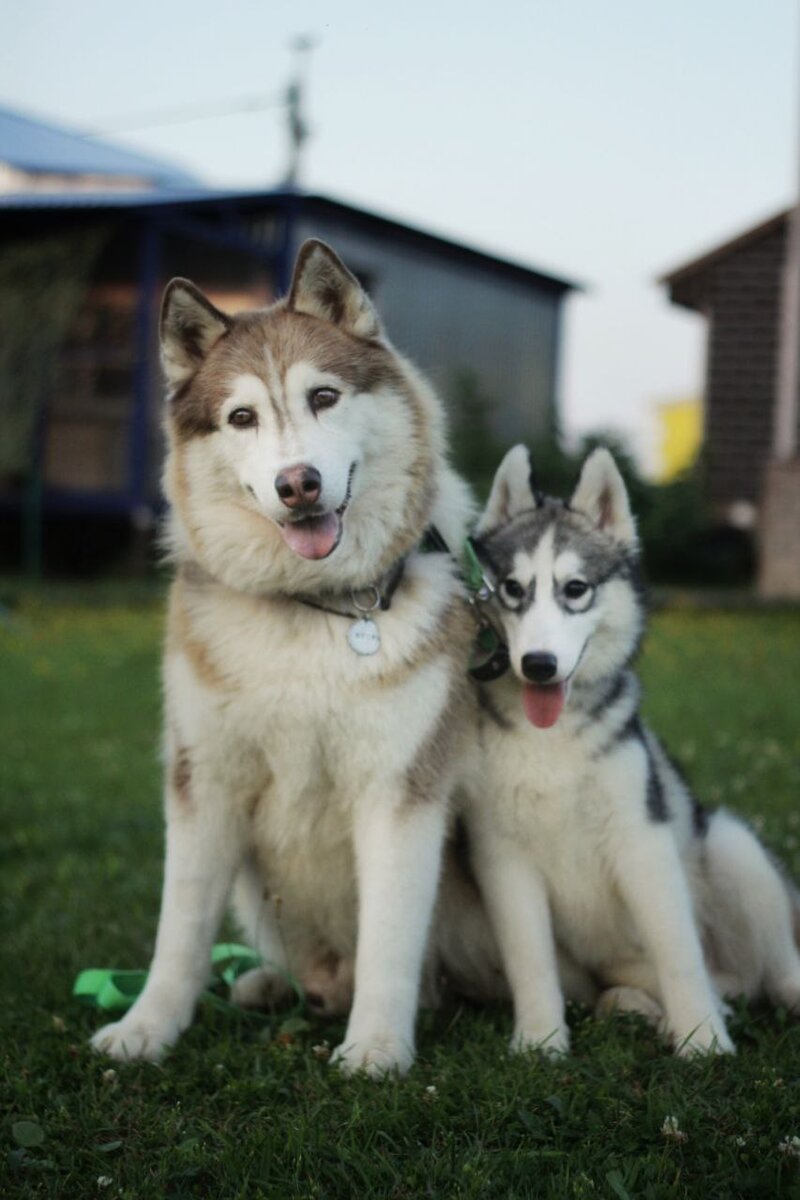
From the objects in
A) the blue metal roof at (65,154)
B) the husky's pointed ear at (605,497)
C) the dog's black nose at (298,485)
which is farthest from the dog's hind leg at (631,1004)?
the blue metal roof at (65,154)

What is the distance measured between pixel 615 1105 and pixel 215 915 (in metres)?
1.14

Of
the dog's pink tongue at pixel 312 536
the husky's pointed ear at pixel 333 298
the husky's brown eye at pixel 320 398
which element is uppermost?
the husky's pointed ear at pixel 333 298

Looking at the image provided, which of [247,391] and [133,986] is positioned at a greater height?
[247,391]

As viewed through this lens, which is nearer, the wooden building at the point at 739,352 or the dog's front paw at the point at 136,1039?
the dog's front paw at the point at 136,1039

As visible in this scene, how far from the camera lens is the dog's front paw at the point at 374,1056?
2963 millimetres

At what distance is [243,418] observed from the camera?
3.05 meters

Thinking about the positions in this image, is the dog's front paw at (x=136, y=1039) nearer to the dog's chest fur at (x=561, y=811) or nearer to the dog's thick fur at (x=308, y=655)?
the dog's thick fur at (x=308, y=655)

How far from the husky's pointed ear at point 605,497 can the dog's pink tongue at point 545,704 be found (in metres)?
0.50

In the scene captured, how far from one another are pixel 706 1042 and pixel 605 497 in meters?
1.43

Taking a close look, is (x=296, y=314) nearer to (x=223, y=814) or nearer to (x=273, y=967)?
(x=223, y=814)

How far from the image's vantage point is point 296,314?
3215mm

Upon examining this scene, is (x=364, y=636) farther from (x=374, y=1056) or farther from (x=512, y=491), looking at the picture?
(x=374, y=1056)

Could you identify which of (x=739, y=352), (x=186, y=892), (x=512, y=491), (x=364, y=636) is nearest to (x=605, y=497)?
(x=512, y=491)

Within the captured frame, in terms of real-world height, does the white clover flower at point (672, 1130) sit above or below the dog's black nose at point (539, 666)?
below
